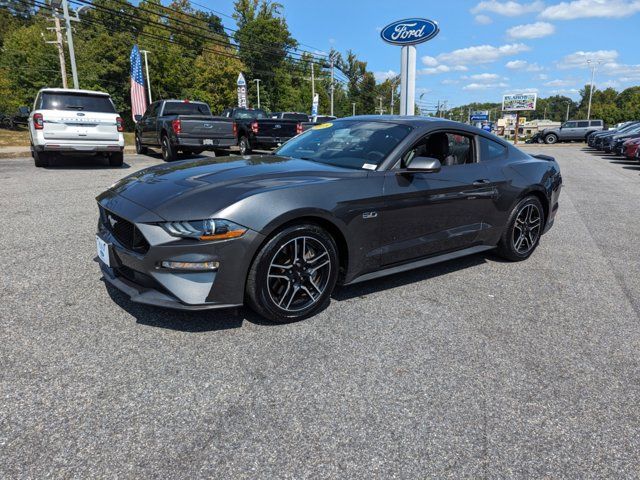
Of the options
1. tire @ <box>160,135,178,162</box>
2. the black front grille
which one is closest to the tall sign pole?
tire @ <box>160,135,178,162</box>

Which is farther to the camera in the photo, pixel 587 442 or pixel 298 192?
pixel 298 192

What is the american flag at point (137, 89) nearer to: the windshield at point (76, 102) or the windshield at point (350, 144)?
the windshield at point (76, 102)

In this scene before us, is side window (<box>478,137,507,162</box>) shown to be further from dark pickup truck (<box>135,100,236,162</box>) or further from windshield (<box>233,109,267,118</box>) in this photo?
windshield (<box>233,109,267,118</box>)

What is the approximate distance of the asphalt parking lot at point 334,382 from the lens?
2.01 metres

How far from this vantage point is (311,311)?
340 centimetres

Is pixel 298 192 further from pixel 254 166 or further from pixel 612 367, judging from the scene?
pixel 612 367

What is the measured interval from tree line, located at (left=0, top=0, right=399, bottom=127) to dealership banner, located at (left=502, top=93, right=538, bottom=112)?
937 inches

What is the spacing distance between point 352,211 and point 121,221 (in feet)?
5.41

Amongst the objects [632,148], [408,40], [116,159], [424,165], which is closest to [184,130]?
[116,159]

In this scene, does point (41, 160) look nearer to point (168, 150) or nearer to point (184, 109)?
point (168, 150)

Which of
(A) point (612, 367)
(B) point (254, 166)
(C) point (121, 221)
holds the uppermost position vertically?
(B) point (254, 166)

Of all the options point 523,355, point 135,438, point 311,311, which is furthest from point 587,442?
point 135,438

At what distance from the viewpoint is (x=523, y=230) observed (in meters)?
5.04

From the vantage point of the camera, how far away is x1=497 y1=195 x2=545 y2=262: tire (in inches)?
192
